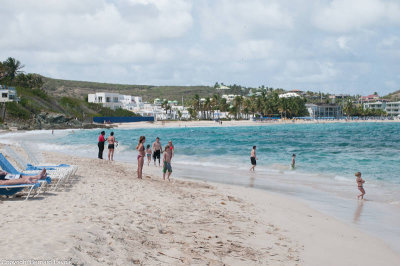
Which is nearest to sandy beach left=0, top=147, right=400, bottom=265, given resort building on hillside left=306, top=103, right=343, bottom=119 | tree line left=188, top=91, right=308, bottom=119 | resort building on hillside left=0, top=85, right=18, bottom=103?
resort building on hillside left=0, top=85, right=18, bottom=103

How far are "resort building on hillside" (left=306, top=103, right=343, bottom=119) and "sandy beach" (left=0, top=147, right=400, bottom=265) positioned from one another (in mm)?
152019

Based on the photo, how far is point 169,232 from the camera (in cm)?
672

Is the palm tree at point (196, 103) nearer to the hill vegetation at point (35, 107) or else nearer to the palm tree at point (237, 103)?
the palm tree at point (237, 103)

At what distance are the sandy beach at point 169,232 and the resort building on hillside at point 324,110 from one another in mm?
152019

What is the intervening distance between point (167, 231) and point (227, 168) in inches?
569

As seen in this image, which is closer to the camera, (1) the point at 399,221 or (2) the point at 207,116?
(1) the point at 399,221

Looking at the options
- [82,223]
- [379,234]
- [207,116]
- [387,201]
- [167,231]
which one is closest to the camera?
[82,223]

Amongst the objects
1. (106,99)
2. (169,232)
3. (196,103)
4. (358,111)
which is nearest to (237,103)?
(196,103)

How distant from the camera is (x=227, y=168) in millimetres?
21078

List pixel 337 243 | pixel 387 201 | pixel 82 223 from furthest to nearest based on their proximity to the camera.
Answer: pixel 387 201, pixel 337 243, pixel 82 223

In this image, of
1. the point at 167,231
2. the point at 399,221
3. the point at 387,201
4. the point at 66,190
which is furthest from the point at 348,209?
the point at 66,190

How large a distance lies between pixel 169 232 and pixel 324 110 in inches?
6369

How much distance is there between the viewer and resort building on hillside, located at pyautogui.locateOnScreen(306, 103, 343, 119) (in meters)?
156

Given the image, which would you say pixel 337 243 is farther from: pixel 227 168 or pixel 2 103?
pixel 2 103
